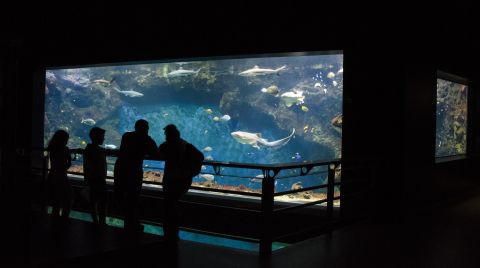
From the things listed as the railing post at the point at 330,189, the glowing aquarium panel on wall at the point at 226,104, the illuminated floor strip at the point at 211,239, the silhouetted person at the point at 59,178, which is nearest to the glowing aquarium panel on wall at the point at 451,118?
the railing post at the point at 330,189

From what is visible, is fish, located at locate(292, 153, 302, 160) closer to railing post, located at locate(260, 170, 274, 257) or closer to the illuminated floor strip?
the illuminated floor strip

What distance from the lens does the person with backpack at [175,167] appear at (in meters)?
4.31

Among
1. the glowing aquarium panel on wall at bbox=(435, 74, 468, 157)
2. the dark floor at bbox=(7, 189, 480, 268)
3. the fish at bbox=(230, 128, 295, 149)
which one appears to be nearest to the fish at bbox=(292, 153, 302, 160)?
the fish at bbox=(230, 128, 295, 149)

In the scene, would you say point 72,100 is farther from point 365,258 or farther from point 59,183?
point 365,258

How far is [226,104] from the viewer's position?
677 inches

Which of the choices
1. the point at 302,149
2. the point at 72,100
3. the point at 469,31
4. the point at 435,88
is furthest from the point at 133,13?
the point at 72,100

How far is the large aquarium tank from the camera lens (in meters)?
14.9

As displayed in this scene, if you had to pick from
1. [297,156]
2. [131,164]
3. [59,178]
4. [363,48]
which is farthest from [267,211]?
[297,156]

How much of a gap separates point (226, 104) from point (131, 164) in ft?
41.8

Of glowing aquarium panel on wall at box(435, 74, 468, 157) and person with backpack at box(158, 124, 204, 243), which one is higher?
glowing aquarium panel on wall at box(435, 74, 468, 157)

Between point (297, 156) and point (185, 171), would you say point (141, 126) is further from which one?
point (297, 156)

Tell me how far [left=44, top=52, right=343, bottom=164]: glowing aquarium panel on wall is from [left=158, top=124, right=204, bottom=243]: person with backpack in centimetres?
741

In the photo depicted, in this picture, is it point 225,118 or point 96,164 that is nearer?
point 96,164

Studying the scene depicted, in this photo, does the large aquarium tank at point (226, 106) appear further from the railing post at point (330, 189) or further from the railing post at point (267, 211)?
the railing post at point (267, 211)
